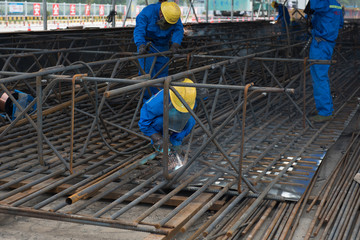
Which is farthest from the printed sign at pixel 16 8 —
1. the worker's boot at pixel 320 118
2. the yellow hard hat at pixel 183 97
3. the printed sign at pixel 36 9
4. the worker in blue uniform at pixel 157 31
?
the yellow hard hat at pixel 183 97

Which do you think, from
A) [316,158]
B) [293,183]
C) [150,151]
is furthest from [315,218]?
[150,151]

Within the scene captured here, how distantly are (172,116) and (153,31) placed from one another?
343 centimetres

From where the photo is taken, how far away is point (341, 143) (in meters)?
7.17

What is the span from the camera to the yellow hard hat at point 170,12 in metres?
7.94

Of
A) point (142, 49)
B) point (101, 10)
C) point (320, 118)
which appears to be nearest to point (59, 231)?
point (142, 49)

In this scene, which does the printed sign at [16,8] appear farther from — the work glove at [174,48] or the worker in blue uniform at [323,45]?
the worker in blue uniform at [323,45]

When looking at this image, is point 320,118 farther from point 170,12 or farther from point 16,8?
point 16,8

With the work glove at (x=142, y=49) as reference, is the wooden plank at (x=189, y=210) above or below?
below

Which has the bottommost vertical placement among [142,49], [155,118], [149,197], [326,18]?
[149,197]

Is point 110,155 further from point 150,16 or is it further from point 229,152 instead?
point 150,16

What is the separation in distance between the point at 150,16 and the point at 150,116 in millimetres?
3402

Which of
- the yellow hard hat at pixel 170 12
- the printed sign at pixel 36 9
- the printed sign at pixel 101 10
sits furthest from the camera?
the printed sign at pixel 101 10

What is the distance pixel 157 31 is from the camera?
8398 mm

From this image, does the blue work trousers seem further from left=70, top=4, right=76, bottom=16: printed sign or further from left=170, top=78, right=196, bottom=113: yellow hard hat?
left=70, top=4, right=76, bottom=16: printed sign
